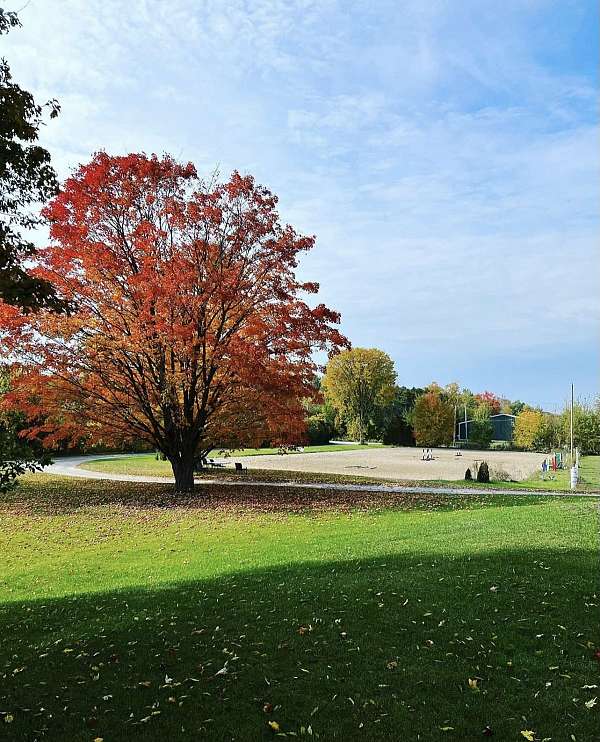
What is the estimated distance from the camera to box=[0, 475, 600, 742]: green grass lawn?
3.87 m

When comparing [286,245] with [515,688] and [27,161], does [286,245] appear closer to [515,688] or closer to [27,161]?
[27,161]

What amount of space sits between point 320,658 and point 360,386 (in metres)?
68.4

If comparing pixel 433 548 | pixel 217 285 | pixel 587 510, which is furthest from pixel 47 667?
pixel 217 285

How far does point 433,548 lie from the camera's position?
30.0 ft

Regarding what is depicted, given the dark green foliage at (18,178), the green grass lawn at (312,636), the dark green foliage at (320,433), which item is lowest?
the green grass lawn at (312,636)

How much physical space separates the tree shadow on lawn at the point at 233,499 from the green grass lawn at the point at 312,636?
520cm

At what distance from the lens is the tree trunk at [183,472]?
19875 millimetres

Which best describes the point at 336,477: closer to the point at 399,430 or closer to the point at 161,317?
the point at 161,317

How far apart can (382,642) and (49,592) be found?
5.32m

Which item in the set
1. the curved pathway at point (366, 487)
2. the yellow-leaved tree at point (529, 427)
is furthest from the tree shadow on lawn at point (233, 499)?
the yellow-leaved tree at point (529, 427)

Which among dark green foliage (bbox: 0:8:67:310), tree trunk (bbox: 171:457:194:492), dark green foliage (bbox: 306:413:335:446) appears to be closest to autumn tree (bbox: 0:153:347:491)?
tree trunk (bbox: 171:457:194:492)

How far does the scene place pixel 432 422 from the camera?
6800 centimetres

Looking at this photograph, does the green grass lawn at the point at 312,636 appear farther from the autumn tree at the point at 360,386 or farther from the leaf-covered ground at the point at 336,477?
the autumn tree at the point at 360,386

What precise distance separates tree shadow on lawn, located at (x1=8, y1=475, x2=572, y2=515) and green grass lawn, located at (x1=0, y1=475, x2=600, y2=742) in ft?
17.1
